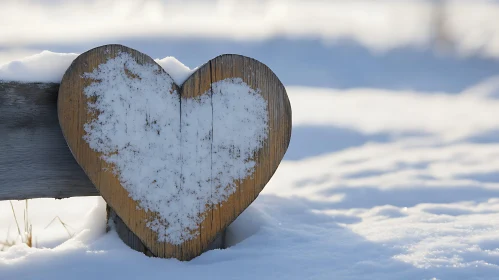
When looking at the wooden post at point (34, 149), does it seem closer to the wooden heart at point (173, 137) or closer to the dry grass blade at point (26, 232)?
the wooden heart at point (173, 137)

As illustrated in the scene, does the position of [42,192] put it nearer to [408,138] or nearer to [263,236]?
[263,236]

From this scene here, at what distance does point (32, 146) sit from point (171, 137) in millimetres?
519

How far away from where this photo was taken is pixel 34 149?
6.72 feet

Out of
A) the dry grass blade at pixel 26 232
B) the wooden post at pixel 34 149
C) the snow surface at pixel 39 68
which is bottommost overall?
the dry grass blade at pixel 26 232

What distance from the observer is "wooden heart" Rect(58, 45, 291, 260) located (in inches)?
79.2

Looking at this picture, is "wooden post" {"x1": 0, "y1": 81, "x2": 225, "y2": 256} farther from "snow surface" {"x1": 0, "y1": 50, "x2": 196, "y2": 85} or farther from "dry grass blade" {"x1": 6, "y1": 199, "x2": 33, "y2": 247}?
"dry grass blade" {"x1": 6, "y1": 199, "x2": 33, "y2": 247}

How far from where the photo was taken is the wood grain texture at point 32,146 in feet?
6.56

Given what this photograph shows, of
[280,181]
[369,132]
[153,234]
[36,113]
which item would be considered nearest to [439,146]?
[369,132]

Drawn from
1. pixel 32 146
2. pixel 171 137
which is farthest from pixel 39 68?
pixel 171 137

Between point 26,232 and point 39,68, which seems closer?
point 39,68

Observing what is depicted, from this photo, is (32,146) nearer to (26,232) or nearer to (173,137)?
(173,137)

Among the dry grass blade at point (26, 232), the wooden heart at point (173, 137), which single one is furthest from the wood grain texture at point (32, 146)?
the dry grass blade at point (26, 232)

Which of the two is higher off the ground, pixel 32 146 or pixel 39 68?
pixel 39 68

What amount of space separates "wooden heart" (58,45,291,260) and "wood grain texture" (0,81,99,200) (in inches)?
4.5
